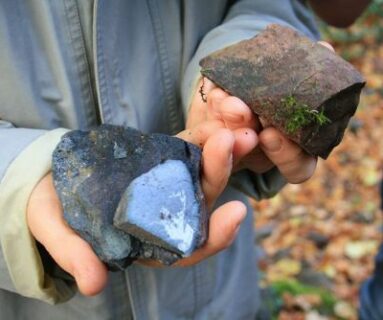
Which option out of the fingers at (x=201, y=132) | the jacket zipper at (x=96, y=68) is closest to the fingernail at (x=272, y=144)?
the fingers at (x=201, y=132)

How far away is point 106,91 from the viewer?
1.15 meters

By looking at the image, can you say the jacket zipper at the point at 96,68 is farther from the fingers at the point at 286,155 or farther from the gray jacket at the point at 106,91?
the fingers at the point at 286,155

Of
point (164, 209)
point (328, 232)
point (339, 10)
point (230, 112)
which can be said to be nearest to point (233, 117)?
point (230, 112)

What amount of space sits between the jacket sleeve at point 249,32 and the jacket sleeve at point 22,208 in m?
0.34

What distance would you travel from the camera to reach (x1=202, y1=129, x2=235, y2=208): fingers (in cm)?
95

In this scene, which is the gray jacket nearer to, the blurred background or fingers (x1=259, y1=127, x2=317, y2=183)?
fingers (x1=259, y1=127, x2=317, y2=183)

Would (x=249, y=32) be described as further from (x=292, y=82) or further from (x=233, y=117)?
(x=233, y=117)

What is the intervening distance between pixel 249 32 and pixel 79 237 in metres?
0.62

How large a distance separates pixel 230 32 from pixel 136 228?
53 cm

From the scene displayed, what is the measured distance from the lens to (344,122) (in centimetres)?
119

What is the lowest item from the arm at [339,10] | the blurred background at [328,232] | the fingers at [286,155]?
the blurred background at [328,232]

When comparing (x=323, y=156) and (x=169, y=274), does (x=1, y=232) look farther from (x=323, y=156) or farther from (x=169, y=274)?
(x=323, y=156)

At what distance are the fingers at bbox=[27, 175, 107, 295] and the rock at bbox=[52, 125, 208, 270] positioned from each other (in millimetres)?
27

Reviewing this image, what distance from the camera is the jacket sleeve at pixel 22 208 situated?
0.96 meters
